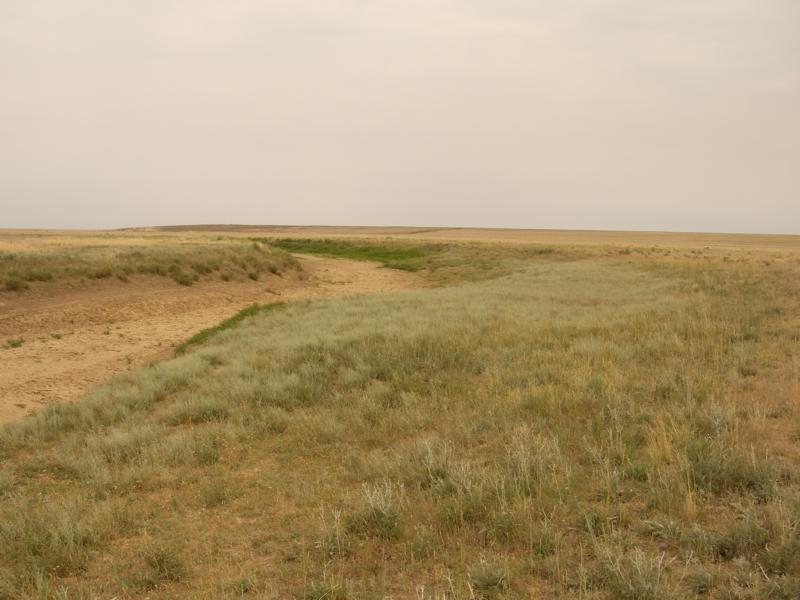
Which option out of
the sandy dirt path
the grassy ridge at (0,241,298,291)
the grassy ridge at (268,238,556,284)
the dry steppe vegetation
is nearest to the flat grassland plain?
the sandy dirt path

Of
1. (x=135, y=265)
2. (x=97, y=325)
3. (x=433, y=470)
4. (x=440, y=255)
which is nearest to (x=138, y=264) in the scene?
(x=135, y=265)

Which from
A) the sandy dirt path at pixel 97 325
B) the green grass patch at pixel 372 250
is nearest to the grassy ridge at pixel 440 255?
the green grass patch at pixel 372 250

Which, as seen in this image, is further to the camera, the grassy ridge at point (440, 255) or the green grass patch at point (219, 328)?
the grassy ridge at point (440, 255)

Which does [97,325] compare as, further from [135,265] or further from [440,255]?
[440,255]

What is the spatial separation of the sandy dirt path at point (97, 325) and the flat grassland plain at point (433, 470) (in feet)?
6.78

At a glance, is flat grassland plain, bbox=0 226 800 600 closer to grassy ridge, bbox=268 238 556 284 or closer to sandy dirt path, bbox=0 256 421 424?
sandy dirt path, bbox=0 256 421 424

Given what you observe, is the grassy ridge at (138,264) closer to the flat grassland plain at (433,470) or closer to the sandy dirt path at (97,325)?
the sandy dirt path at (97,325)

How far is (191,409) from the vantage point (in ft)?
25.7

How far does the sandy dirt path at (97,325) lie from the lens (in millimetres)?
11344

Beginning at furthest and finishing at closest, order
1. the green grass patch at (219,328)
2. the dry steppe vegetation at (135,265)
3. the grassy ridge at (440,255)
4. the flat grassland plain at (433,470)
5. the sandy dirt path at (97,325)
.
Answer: the grassy ridge at (440,255) < the dry steppe vegetation at (135,265) < the green grass patch at (219,328) < the sandy dirt path at (97,325) < the flat grassland plain at (433,470)

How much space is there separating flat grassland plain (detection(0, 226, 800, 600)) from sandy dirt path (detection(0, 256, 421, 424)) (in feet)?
6.78

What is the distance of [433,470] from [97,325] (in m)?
15.7

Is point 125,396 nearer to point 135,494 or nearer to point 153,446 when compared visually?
point 153,446

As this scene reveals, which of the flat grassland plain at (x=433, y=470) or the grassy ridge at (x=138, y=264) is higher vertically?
the grassy ridge at (x=138, y=264)
